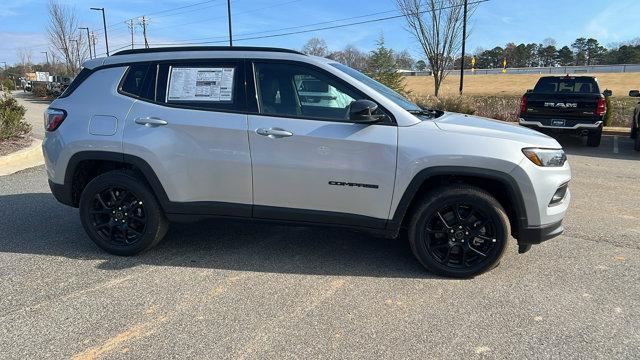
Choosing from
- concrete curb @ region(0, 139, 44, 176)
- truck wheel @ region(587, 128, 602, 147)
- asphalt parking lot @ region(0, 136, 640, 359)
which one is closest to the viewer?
asphalt parking lot @ region(0, 136, 640, 359)

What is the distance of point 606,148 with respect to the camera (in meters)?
11.9

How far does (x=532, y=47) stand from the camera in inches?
4697

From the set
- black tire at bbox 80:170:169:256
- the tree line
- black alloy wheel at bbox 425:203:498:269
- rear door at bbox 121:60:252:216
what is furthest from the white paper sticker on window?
the tree line

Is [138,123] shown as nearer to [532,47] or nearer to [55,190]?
[55,190]

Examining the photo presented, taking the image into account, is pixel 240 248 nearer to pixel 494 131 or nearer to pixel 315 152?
pixel 315 152

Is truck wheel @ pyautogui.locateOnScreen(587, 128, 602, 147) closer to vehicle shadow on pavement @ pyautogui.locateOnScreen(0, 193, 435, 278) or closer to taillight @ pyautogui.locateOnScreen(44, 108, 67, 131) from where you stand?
vehicle shadow on pavement @ pyautogui.locateOnScreen(0, 193, 435, 278)

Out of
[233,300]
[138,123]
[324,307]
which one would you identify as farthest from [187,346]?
[138,123]

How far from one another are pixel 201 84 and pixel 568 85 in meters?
12.1

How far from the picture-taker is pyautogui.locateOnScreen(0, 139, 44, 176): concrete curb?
28.3ft

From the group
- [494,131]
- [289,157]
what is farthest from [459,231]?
[289,157]

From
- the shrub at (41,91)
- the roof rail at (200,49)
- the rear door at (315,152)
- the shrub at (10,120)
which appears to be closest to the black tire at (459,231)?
the rear door at (315,152)

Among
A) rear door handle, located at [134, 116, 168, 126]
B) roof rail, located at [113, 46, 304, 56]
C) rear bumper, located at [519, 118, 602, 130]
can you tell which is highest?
roof rail, located at [113, 46, 304, 56]

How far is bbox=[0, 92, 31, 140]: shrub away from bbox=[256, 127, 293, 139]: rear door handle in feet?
30.2

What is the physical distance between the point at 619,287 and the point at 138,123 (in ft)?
13.5
